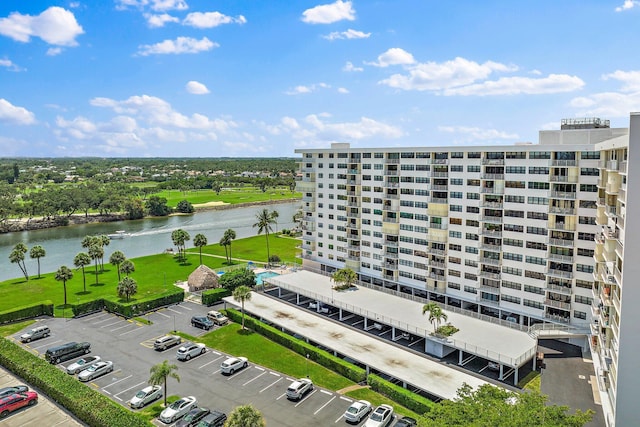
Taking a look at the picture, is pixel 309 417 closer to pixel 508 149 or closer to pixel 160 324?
pixel 160 324

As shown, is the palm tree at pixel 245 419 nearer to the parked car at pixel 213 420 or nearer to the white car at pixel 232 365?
the parked car at pixel 213 420

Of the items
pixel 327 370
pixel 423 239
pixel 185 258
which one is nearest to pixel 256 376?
pixel 327 370

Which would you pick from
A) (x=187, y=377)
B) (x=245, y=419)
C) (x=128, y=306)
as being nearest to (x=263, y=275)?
(x=128, y=306)

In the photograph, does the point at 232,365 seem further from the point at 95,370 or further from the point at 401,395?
the point at 401,395

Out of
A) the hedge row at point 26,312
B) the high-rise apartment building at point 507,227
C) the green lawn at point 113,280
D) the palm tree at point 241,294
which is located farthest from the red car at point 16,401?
the high-rise apartment building at point 507,227

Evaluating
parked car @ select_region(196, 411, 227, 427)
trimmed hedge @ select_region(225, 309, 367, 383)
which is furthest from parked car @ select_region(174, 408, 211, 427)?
trimmed hedge @ select_region(225, 309, 367, 383)
